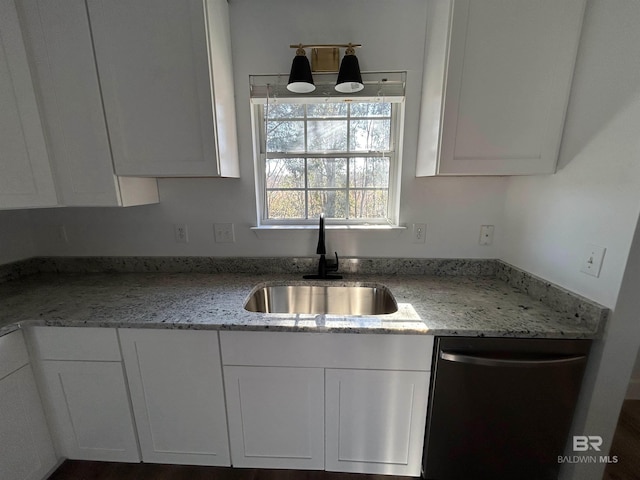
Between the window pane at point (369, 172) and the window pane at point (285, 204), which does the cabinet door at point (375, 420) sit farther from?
Result: the window pane at point (369, 172)

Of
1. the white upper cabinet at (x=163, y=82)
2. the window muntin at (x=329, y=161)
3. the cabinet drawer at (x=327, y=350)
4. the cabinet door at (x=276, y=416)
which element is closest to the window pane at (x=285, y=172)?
the window muntin at (x=329, y=161)

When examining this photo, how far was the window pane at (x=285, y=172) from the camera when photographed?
1633 mm

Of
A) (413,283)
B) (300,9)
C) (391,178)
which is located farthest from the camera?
(391,178)

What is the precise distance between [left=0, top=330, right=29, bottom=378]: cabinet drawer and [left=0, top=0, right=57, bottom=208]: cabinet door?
1.97 ft

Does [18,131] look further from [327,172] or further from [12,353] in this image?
[327,172]

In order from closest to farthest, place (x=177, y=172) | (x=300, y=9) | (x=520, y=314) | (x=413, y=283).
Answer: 1. (x=520, y=314)
2. (x=177, y=172)
3. (x=300, y=9)
4. (x=413, y=283)

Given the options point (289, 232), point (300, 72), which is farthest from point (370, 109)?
point (289, 232)

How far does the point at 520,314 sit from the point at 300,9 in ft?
6.24

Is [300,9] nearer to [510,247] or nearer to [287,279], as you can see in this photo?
[287,279]

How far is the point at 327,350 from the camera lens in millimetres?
1096

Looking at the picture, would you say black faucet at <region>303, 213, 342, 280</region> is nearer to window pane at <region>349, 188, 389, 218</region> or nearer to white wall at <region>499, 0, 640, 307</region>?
window pane at <region>349, 188, 389, 218</region>

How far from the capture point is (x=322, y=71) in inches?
55.9

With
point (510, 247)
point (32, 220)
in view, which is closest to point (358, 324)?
point (510, 247)

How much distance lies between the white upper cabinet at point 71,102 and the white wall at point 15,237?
0.68 metres
